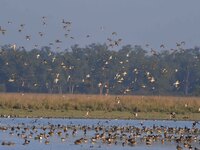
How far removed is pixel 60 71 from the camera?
475 feet

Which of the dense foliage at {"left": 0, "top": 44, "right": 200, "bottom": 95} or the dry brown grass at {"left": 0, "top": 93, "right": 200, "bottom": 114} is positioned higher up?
the dense foliage at {"left": 0, "top": 44, "right": 200, "bottom": 95}

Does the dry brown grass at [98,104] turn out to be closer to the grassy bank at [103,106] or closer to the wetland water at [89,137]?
the grassy bank at [103,106]

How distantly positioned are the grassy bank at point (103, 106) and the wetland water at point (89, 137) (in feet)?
36.5

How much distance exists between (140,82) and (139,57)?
25821 mm

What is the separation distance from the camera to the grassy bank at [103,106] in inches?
2498

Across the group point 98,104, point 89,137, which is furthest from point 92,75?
point 89,137

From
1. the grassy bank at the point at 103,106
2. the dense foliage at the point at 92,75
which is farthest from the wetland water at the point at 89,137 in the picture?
the dense foliage at the point at 92,75

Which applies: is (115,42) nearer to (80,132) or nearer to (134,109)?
(80,132)

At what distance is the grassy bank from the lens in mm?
63438

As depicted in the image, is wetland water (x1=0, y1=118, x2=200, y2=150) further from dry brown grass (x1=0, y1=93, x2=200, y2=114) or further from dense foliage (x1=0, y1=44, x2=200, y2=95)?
dense foliage (x1=0, y1=44, x2=200, y2=95)

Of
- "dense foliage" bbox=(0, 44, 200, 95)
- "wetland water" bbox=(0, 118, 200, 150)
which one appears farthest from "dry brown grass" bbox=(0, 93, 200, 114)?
"dense foliage" bbox=(0, 44, 200, 95)

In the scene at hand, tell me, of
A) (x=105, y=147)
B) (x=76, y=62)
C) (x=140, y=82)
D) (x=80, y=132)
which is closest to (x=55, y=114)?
(x=80, y=132)

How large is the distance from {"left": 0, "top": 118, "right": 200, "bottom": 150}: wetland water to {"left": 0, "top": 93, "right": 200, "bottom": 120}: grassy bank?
11135mm

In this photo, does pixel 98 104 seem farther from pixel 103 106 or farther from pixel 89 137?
pixel 89 137
